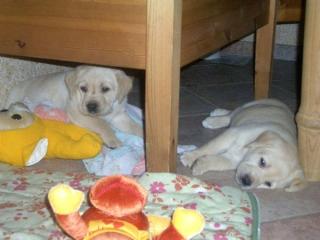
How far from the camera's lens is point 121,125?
2113 mm

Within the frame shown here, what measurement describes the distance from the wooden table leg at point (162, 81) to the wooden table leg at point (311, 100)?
0.44m

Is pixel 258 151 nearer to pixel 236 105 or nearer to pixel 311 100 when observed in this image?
pixel 311 100

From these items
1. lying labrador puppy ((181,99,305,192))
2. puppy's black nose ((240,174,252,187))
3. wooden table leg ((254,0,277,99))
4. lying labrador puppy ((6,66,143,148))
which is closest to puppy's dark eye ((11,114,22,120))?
lying labrador puppy ((6,66,143,148))

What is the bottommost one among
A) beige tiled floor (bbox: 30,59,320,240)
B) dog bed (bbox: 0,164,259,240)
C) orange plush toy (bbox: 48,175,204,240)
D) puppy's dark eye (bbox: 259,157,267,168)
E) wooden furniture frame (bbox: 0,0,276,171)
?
beige tiled floor (bbox: 30,59,320,240)

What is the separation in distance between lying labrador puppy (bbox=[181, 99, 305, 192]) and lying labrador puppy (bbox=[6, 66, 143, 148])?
1.22 feet

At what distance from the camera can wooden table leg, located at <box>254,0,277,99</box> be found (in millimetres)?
2338

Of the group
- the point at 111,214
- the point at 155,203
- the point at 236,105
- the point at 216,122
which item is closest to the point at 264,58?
the point at 236,105

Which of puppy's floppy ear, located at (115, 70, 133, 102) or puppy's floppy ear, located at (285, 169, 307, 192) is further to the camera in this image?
puppy's floppy ear, located at (115, 70, 133, 102)

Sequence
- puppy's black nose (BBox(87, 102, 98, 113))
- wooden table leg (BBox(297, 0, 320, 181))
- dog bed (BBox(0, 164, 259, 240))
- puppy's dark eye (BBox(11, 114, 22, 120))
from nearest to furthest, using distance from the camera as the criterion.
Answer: dog bed (BBox(0, 164, 259, 240))
wooden table leg (BBox(297, 0, 320, 181))
puppy's dark eye (BBox(11, 114, 22, 120))
puppy's black nose (BBox(87, 102, 98, 113))

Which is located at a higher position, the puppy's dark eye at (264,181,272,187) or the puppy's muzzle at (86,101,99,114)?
the puppy's muzzle at (86,101,99,114)

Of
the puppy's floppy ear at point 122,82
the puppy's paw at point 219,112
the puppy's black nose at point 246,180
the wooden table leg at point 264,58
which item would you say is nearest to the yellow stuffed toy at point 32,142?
the puppy's floppy ear at point 122,82

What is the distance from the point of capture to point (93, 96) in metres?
2.00

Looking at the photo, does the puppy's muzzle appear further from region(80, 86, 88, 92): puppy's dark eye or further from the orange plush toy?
the orange plush toy

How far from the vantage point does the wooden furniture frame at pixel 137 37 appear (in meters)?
1.33
